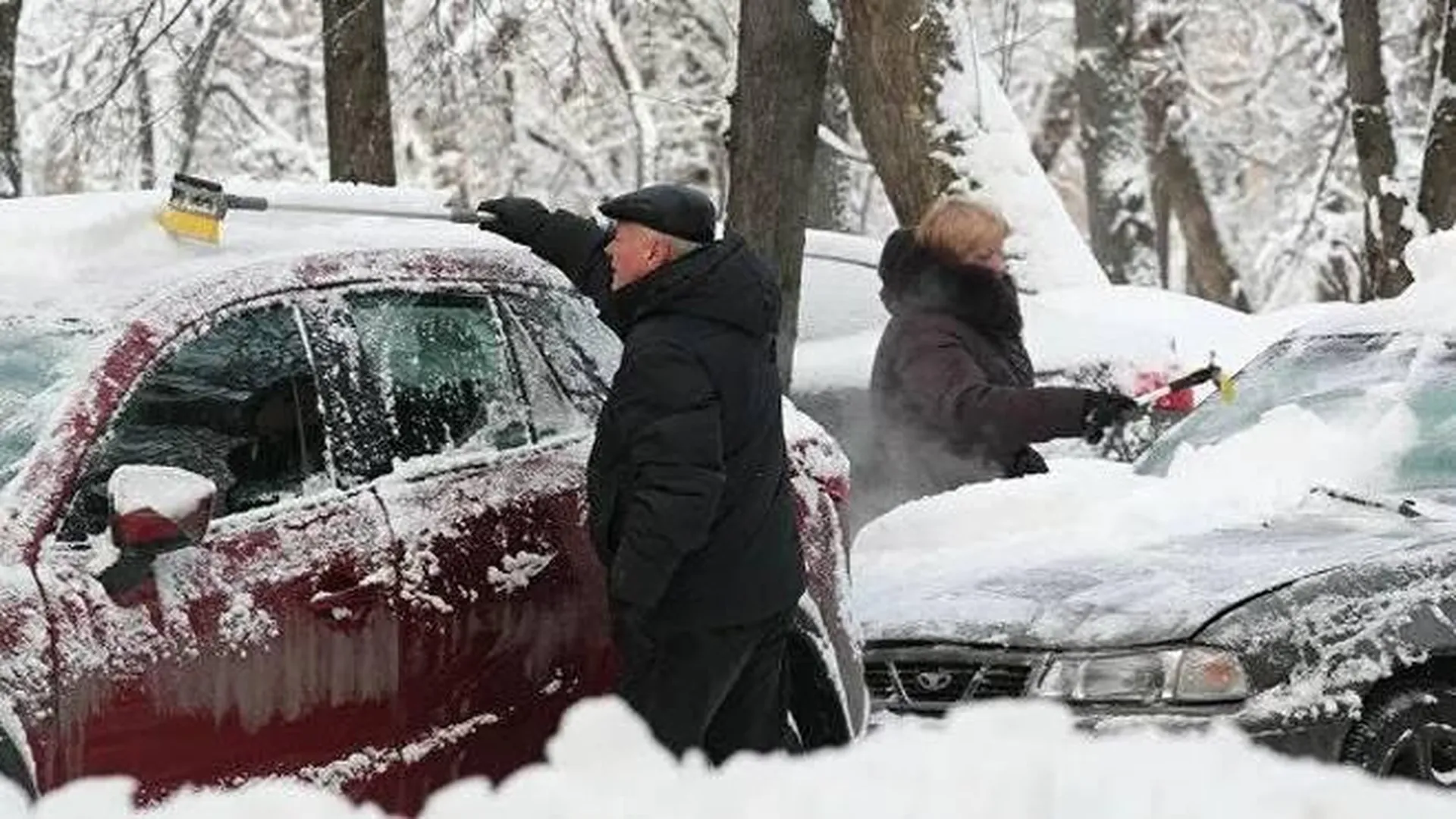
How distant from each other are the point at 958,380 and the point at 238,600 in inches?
134

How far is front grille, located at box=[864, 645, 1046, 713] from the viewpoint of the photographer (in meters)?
5.18

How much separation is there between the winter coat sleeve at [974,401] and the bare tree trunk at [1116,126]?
15047 mm

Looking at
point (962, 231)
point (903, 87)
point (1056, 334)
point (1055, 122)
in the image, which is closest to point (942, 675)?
point (962, 231)

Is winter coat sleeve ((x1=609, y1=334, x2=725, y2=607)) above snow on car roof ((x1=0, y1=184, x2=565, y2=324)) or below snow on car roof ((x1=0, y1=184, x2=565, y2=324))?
below

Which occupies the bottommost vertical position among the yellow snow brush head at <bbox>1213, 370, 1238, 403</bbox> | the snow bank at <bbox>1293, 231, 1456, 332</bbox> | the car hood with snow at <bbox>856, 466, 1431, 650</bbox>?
the car hood with snow at <bbox>856, 466, 1431, 650</bbox>

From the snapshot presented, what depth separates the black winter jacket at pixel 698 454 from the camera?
4.47 metres

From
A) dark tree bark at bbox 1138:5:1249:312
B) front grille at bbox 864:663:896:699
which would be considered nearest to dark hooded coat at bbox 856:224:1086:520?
front grille at bbox 864:663:896:699

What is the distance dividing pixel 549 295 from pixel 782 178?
10.4ft

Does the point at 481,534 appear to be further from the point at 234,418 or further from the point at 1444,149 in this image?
the point at 1444,149

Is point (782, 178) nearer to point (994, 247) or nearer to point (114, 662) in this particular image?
point (994, 247)

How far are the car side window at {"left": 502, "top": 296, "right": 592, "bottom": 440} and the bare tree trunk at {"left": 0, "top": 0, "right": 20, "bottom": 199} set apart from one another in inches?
259

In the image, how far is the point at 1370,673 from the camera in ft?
16.4

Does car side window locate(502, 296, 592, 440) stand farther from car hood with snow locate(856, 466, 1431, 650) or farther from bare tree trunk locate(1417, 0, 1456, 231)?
bare tree trunk locate(1417, 0, 1456, 231)

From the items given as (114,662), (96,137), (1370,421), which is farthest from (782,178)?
(96,137)
